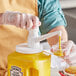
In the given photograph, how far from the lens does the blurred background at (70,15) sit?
1633mm

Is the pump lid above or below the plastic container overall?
above

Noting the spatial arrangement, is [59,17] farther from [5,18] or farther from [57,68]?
[5,18]

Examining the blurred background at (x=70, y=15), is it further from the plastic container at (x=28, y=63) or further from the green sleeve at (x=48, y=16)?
the plastic container at (x=28, y=63)

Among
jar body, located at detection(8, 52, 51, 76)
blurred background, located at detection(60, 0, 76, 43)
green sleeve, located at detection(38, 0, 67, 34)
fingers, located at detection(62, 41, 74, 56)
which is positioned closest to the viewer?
jar body, located at detection(8, 52, 51, 76)

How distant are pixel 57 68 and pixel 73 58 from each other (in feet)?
0.24

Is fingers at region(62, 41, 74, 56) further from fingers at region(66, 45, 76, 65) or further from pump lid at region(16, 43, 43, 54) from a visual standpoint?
pump lid at region(16, 43, 43, 54)

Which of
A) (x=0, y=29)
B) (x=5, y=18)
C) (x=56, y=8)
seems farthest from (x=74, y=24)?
(x=5, y=18)

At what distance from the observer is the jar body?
607 millimetres

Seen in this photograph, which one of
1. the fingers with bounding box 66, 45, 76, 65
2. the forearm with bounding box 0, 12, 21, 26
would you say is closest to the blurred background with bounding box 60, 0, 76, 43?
the fingers with bounding box 66, 45, 76, 65

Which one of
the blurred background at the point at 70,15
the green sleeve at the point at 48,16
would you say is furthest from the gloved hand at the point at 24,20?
the blurred background at the point at 70,15

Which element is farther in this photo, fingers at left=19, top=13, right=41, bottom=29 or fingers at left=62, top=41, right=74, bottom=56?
fingers at left=62, top=41, right=74, bottom=56

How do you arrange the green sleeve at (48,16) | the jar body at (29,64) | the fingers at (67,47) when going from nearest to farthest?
1. the jar body at (29,64)
2. the fingers at (67,47)
3. the green sleeve at (48,16)

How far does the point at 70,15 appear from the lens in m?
1.68

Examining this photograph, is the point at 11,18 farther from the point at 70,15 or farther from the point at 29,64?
the point at 70,15
